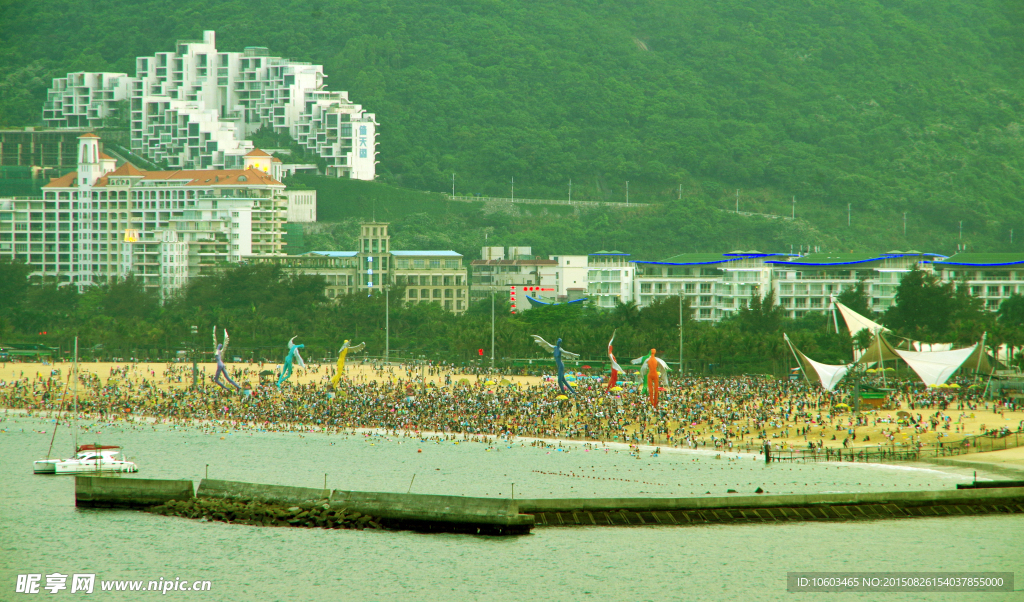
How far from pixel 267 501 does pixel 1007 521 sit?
24720mm

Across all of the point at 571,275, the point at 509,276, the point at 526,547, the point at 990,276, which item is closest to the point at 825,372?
the point at 526,547

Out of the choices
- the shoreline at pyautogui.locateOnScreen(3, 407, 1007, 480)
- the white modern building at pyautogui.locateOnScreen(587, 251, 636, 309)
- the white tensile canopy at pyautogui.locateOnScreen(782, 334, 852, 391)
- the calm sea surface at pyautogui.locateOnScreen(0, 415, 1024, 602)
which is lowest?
the calm sea surface at pyautogui.locateOnScreen(0, 415, 1024, 602)

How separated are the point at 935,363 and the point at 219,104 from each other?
13031cm

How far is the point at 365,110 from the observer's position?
18175cm

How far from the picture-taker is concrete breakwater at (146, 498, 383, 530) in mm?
37350

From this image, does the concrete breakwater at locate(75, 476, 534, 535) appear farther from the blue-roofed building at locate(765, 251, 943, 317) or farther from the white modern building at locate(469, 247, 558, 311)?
the white modern building at locate(469, 247, 558, 311)

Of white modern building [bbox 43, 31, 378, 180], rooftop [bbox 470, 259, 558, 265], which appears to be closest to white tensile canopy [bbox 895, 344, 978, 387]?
rooftop [bbox 470, 259, 558, 265]

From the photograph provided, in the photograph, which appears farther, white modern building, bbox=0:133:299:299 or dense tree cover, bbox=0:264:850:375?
white modern building, bbox=0:133:299:299

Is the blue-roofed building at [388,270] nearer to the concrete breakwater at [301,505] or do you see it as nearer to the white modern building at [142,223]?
the white modern building at [142,223]

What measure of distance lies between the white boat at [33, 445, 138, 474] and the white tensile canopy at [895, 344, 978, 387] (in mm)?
38248

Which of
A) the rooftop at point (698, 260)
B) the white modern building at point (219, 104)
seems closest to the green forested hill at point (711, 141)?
the white modern building at point (219, 104)

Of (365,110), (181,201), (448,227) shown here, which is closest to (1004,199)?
(448,227)

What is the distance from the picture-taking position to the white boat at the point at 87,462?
4653 centimetres

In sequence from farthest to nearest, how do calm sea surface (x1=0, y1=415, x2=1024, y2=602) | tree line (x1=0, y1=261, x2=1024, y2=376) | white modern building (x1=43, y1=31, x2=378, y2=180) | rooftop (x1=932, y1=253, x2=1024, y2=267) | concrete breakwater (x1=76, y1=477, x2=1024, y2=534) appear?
white modern building (x1=43, y1=31, x2=378, y2=180), rooftop (x1=932, y1=253, x2=1024, y2=267), tree line (x1=0, y1=261, x2=1024, y2=376), concrete breakwater (x1=76, y1=477, x2=1024, y2=534), calm sea surface (x1=0, y1=415, x2=1024, y2=602)
